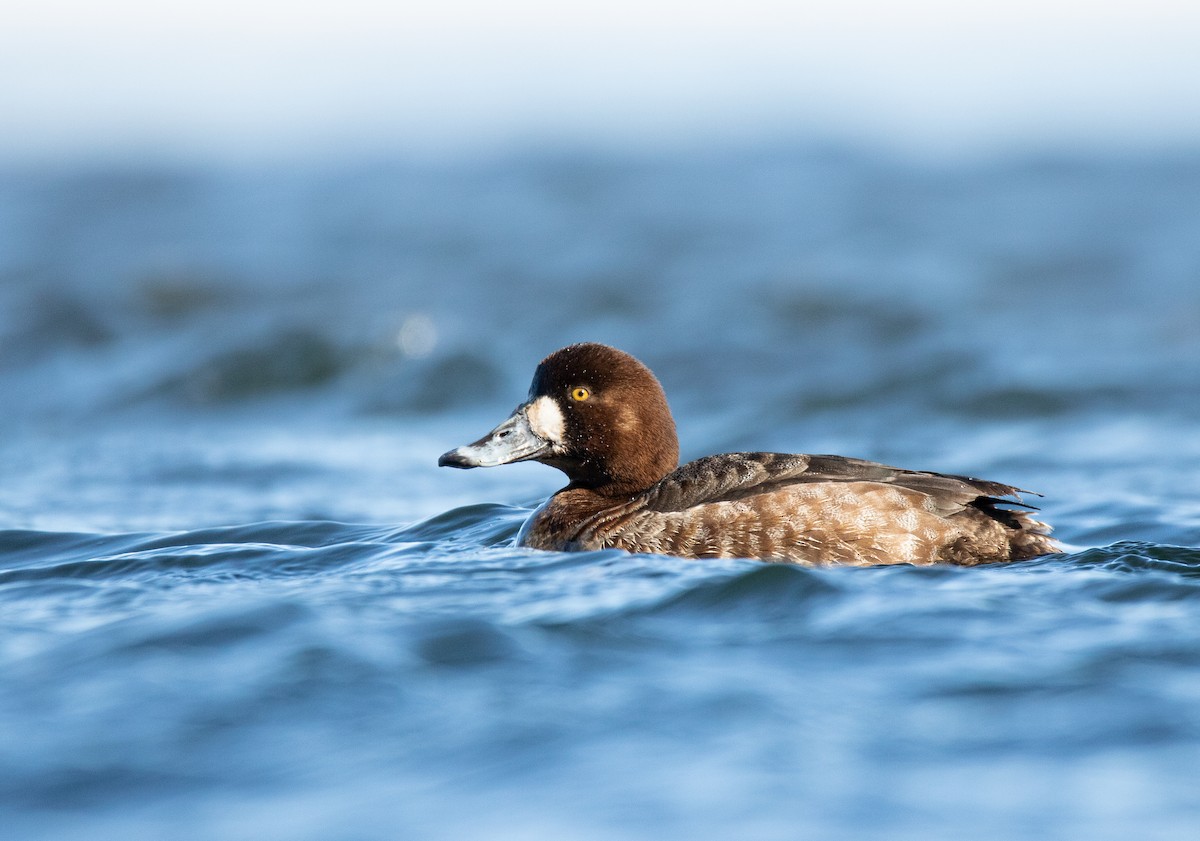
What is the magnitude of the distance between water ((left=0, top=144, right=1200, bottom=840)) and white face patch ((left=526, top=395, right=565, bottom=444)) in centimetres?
61

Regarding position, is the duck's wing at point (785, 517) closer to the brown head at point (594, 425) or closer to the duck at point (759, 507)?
the duck at point (759, 507)

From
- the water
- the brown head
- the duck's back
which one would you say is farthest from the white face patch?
the duck's back

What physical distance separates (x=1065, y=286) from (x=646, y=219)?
5.89m

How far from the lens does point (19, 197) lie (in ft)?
81.9

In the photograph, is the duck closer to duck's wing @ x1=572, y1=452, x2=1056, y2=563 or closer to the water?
duck's wing @ x1=572, y1=452, x2=1056, y2=563

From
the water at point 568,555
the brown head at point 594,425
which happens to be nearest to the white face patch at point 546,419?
the brown head at point 594,425

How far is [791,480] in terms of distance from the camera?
693 centimetres

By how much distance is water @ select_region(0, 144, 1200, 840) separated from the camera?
16.4ft

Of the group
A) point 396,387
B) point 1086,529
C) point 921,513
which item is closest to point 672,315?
point 396,387

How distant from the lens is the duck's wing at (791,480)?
690 cm

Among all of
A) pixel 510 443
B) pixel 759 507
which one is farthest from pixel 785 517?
pixel 510 443

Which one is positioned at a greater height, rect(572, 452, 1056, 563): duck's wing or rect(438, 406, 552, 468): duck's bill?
rect(438, 406, 552, 468): duck's bill

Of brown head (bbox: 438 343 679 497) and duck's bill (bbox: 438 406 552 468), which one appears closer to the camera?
brown head (bbox: 438 343 679 497)

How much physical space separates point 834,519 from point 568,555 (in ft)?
3.80
